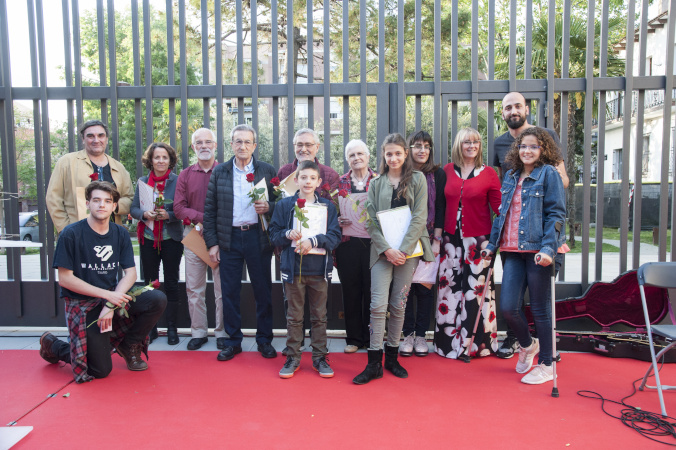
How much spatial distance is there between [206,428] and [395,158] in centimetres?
222

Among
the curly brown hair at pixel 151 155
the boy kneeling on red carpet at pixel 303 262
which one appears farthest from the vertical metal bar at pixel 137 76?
the boy kneeling on red carpet at pixel 303 262

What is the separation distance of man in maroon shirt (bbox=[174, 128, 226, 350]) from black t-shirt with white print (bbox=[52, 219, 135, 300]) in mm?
625

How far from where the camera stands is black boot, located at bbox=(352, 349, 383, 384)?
11.5 feet

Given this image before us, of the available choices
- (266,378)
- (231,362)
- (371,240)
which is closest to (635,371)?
(371,240)

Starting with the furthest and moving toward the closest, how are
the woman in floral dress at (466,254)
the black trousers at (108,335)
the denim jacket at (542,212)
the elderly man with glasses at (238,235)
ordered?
1. the elderly man with glasses at (238,235)
2. the woman in floral dress at (466,254)
3. the black trousers at (108,335)
4. the denim jacket at (542,212)

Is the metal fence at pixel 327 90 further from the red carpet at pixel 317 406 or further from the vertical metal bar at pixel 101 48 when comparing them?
the red carpet at pixel 317 406

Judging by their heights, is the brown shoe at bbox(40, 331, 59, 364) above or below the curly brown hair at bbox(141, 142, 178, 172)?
below

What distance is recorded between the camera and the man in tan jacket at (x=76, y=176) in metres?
4.36

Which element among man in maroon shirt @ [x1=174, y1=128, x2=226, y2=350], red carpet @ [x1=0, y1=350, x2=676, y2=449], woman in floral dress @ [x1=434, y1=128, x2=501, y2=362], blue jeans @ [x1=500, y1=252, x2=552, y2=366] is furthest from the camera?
man in maroon shirt @ [x1=174, y1=128, x2=226, y2=350]

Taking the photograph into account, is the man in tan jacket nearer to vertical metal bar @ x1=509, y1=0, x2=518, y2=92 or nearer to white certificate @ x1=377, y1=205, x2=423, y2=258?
white certificate @ x1=377, y1=205, x2=423, y2=258

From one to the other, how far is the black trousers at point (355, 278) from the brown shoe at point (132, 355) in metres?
1.66

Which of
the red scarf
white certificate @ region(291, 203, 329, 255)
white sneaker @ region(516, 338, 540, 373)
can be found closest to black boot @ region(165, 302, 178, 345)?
the red scarf

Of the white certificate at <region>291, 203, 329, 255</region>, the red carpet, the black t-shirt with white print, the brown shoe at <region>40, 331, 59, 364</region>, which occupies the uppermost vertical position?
the white certificate at <region>291, 203, 329, 255</region>

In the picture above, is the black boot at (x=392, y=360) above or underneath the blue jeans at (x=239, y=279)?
underneath
